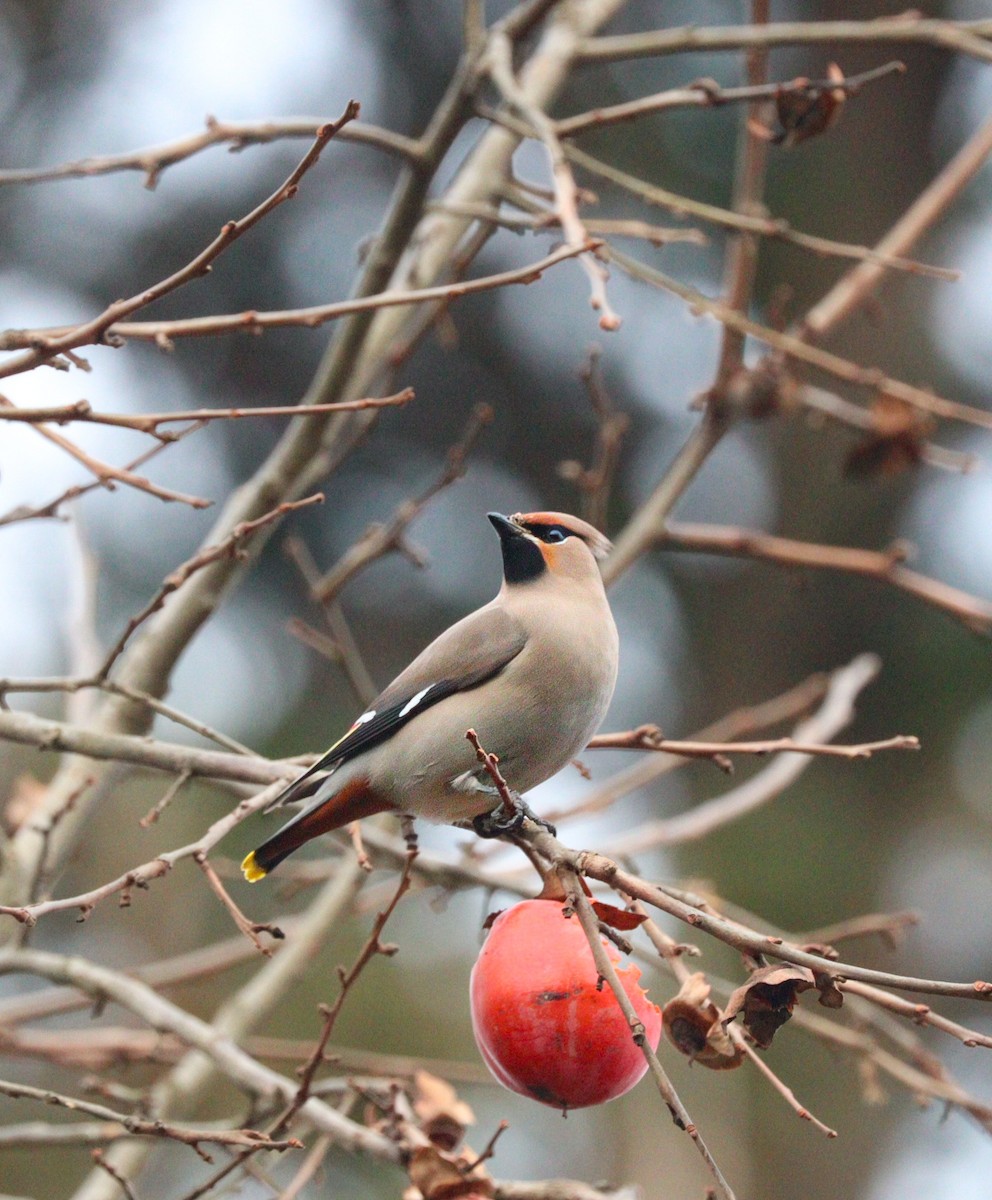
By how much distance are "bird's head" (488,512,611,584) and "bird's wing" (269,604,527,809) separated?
296 millimetres

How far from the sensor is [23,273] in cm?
1189

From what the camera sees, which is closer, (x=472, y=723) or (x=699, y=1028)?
(x=699, y=1028)

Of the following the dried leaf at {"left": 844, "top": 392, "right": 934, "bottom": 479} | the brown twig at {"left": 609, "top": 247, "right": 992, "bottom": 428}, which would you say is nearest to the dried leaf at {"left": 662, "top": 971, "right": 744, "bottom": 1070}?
the brown twig at {"left": 609, "top": 247, "right": 992, "bottom": 428}

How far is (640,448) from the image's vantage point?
12039 millimetres

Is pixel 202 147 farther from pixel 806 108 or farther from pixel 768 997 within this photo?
pixel 768 997

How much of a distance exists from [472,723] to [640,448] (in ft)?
28.9

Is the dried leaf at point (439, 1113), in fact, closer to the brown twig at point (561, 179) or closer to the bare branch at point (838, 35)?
the brown twig at point (561, 179)

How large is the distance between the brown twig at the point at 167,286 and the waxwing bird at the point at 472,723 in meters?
1.21

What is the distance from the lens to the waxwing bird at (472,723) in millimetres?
3359

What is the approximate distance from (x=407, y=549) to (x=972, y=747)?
8509 mm

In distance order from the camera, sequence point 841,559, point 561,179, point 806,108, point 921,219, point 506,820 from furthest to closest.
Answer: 1. point 921,219
2. point 841,559
3. point 806,108
4. point 561,179
5. point 506,820

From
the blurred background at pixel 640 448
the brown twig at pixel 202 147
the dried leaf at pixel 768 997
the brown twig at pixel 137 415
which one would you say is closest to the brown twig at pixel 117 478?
the brown twig at pixel 137 415

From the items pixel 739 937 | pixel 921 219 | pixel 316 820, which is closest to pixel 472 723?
pixel 316 820

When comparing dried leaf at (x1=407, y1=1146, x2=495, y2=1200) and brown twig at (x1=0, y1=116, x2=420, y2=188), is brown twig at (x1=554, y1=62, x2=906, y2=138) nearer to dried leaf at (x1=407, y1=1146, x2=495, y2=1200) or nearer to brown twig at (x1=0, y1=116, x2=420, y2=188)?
brown twig at (x1=0, y1=116, x2=420, y2=188)
